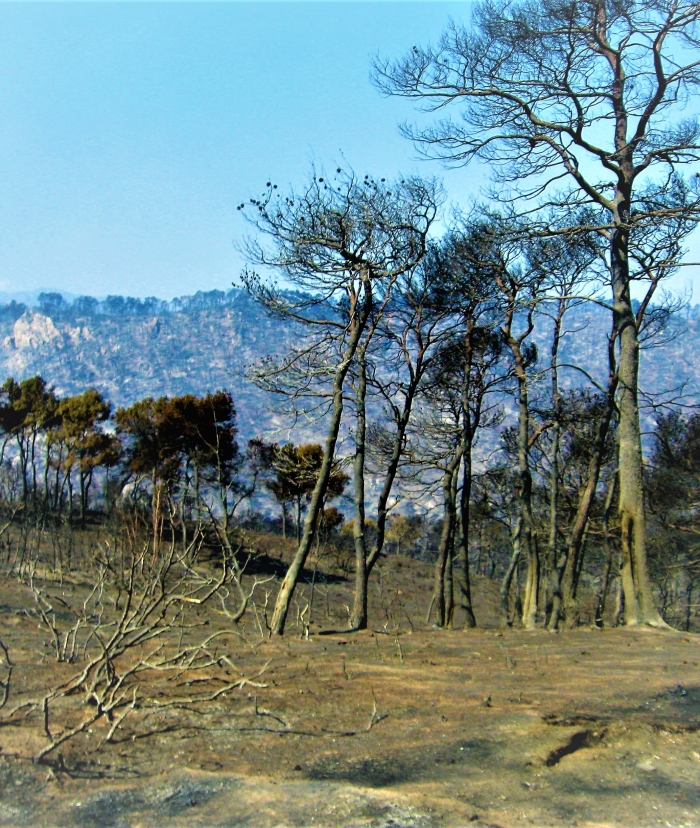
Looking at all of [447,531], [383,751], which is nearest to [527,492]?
[447,531]

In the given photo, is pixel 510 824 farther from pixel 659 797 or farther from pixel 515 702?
pixel 515 702

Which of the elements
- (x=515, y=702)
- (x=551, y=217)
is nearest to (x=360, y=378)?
(x=551, y=217)

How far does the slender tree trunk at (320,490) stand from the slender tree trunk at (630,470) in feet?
11.8

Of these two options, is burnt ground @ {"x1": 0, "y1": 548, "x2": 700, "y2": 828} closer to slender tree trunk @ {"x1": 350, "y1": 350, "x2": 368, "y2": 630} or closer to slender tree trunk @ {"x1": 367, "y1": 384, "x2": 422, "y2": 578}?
slender tree trunk @ {"x1": 350, "y1": 350, "x2": 368, "y2": 630}

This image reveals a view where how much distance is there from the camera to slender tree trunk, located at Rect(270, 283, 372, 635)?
30.5ft

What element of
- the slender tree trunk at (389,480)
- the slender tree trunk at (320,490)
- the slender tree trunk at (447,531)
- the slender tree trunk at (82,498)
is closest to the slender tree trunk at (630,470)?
the slender tree trunk at (320,490)

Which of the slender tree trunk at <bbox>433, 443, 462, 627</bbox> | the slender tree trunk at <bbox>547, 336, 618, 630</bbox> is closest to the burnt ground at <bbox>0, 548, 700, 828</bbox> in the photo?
the slender tree trunk at <bbox>547, 336, 618, 630</bbox>

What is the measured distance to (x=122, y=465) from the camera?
122ft

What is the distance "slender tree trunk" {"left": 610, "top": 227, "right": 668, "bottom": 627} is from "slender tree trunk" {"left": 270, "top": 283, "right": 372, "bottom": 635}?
361cm

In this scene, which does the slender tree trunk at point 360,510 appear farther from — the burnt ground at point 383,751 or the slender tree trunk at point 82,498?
the slender tree trunk at point 82,498

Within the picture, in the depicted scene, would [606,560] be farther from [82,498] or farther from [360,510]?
[82,498]

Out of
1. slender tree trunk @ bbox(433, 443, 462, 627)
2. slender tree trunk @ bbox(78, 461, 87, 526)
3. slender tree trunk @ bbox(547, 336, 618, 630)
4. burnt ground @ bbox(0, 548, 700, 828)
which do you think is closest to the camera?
burnt ground @ bbox(0, 548, 700, 828)

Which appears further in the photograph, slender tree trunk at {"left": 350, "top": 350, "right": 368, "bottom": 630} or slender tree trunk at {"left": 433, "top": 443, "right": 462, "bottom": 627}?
slender tree trunk at {"left": 433, "top": 443, "right": 462, "bottom": 627}

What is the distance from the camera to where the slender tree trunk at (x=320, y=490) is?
929cm
